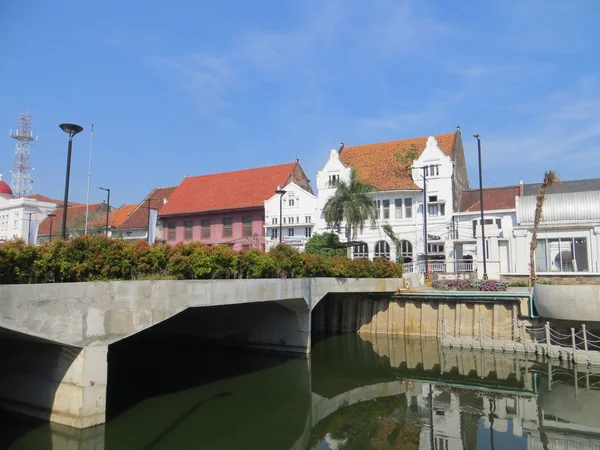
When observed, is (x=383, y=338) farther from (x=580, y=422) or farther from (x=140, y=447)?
(x=140, y=447)

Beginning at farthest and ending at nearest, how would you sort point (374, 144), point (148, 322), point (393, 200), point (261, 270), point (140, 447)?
point (374, 144) < point (393, 200) < point (261, 270) < point (148, 322) < point (140, 447)

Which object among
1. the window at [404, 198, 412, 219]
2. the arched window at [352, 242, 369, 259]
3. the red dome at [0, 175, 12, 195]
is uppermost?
the red dome at [0, 175, 12, 195]

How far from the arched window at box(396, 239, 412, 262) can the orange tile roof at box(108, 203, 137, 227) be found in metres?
41.4

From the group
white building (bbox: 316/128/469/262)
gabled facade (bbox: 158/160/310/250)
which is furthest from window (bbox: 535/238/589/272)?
gabled facade (bbox: 158/160/310/250)

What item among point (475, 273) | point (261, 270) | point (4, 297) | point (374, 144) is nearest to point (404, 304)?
point (475, 273)

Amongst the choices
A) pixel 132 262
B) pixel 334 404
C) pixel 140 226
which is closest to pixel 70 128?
pixel 132 262

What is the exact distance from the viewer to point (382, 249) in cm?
A: 4547

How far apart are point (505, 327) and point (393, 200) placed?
21.9 m

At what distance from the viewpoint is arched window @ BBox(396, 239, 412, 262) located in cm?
4393

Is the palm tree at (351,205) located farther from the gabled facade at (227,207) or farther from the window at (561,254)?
the window at (561,254)

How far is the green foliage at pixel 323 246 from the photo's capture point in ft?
128

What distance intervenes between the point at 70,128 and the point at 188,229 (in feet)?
132

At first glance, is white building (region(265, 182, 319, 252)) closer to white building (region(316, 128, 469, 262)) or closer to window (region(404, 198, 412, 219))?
white building (region(316, 128, 469, 262))

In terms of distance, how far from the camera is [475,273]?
111ft
